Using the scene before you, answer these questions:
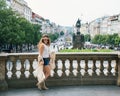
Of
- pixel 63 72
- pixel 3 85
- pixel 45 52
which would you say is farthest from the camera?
pixel 63 72

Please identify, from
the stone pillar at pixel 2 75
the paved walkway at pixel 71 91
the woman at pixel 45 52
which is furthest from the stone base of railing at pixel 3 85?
the woman at pixel 45 52

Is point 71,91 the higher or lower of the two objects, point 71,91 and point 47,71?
the lower

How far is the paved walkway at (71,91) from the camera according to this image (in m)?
10.8

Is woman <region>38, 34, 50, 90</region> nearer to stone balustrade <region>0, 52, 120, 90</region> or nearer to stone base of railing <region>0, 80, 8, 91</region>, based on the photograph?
stone balustrade <region>0, 52, 120, 90</region>

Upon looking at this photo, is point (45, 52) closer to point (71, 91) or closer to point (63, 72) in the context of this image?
point (63, 72)

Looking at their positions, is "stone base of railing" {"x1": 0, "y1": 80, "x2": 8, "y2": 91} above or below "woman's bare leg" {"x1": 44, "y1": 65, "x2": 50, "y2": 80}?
below

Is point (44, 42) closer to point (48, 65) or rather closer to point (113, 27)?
point (48, 65)

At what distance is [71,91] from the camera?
1126 centimetres

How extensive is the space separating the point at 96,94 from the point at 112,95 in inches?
18.1

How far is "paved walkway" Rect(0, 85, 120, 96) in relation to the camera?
10820 millimetres

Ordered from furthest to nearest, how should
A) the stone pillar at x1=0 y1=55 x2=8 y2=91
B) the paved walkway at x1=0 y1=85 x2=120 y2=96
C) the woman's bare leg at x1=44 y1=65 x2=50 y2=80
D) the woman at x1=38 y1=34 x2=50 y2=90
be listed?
1. the stone pillar at x1=0 y1=55 x2=8 y2=91
2. the woman's bare leg at x1=44 y1=65 x2=50 y2=80
3. the woman at x1=38 y1=34 x2=50 y2=90
4. the paved walkway at x1=0 y1=85 x2=120 y2=96

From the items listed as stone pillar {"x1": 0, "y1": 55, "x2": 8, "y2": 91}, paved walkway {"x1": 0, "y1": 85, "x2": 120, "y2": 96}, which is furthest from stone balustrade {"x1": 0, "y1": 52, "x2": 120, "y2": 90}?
paved walkway {"x1": 0, "y1": 85, "x2": 120, "y2": 96}

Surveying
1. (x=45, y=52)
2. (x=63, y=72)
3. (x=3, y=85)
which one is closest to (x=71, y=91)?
(x=63, y=72)

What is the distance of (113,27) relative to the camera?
620 ft
